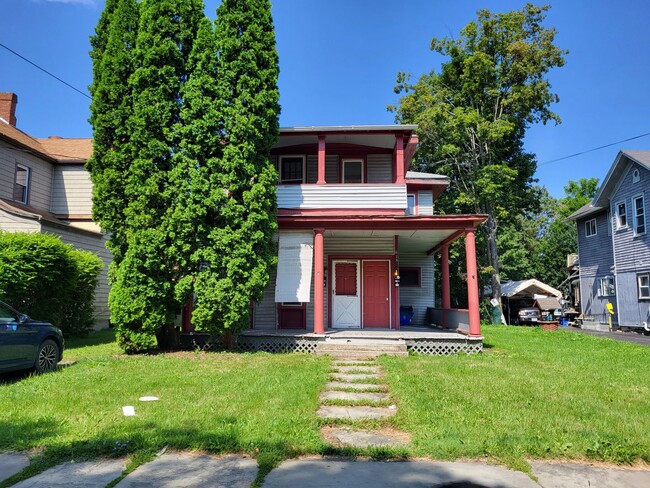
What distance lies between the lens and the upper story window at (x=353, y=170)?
44.9ft

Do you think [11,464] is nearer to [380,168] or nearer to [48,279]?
[48,279]

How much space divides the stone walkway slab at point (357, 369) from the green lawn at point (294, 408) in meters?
0.28

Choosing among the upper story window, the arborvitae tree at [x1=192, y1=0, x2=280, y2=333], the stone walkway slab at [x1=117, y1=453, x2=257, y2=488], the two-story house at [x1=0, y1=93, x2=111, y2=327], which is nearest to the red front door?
the upper story window

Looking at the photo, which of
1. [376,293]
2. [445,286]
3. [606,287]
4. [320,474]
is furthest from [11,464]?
[606,287]

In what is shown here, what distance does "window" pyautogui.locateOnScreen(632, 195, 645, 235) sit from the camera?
61.4 feet

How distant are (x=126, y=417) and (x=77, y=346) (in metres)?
8.01

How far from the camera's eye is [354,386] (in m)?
6.82

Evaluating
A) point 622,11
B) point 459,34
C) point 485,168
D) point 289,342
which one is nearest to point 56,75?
point 289,342

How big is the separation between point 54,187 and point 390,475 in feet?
60.0

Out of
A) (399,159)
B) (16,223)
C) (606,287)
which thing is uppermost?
(399,159)

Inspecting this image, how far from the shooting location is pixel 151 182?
964cm

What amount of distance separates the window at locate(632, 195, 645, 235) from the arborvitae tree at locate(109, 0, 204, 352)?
19834 millimetres

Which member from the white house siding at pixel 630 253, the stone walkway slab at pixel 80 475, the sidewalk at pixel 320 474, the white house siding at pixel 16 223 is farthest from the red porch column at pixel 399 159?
the white house siding at pixel 630 253

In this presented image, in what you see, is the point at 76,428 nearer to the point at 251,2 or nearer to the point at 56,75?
the point at 251,2
